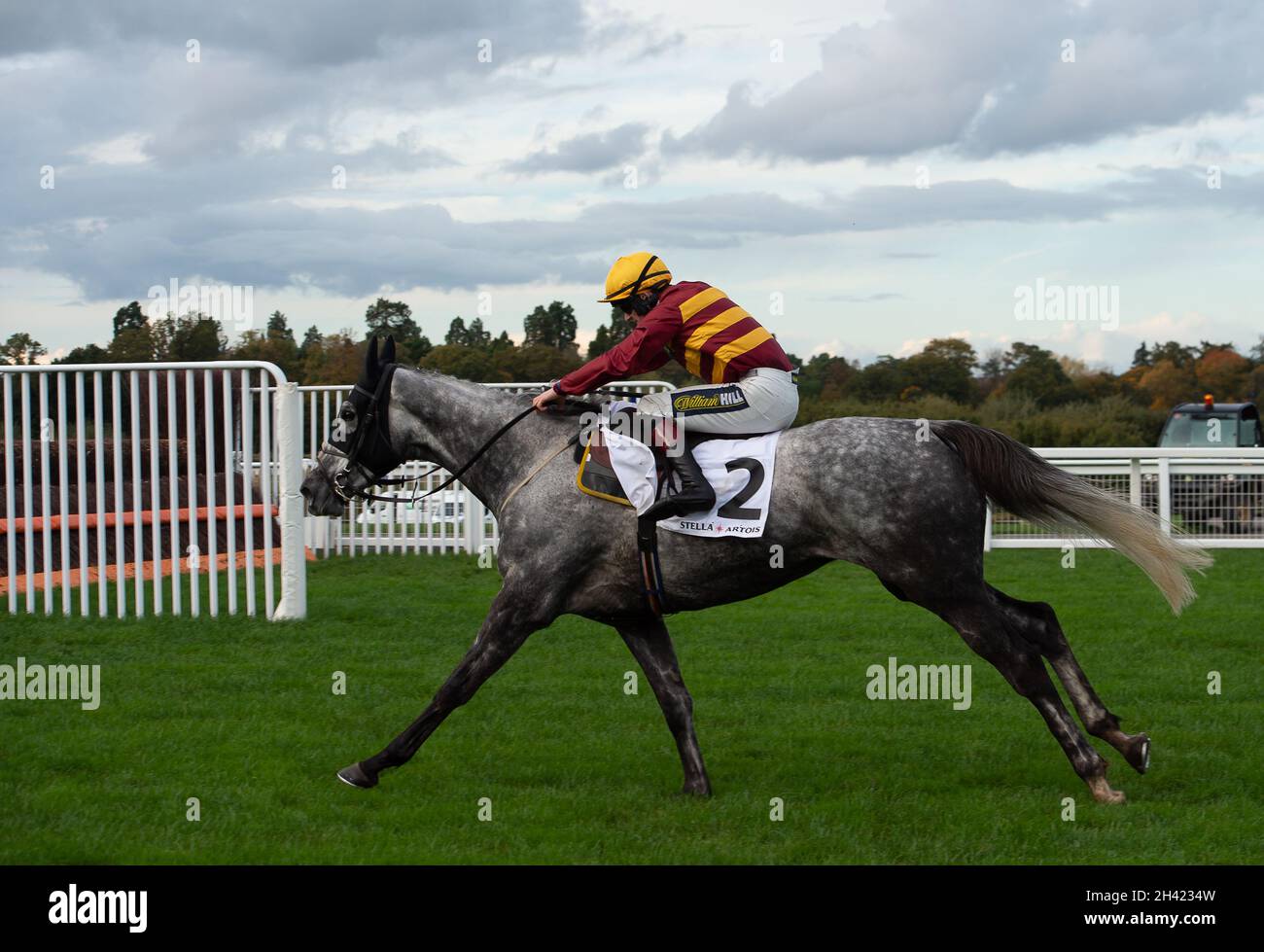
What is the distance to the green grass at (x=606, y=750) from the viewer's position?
4.77 m

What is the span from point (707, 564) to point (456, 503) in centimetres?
977

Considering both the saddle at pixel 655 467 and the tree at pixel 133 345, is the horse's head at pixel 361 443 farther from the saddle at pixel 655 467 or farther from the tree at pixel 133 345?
the tree at pixel 133 345

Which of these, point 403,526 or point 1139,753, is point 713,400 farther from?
point 403,526

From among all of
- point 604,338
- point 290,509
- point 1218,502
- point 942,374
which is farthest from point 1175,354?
point 290,509

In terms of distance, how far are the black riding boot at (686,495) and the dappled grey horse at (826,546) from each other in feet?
0.43

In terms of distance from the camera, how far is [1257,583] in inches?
478

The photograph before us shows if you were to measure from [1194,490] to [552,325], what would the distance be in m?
18.5

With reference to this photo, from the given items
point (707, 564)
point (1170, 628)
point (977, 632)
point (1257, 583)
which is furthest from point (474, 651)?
point (1257, 583)

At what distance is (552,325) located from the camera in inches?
1245

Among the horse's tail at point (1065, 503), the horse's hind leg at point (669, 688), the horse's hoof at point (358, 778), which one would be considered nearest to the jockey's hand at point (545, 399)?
the horse's hind leg at point (669, 688)

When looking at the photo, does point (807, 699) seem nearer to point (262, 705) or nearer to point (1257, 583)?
point (262, 705)

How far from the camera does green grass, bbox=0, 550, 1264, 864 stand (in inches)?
188

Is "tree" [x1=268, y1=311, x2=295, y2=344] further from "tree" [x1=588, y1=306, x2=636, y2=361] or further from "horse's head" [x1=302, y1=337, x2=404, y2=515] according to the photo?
"horse's head" [x1=302, y1=337, x2=404, y2=515]

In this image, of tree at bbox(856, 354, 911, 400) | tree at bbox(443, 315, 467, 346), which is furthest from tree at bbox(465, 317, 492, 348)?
tree at bbox(856, 354, 911, 400)
